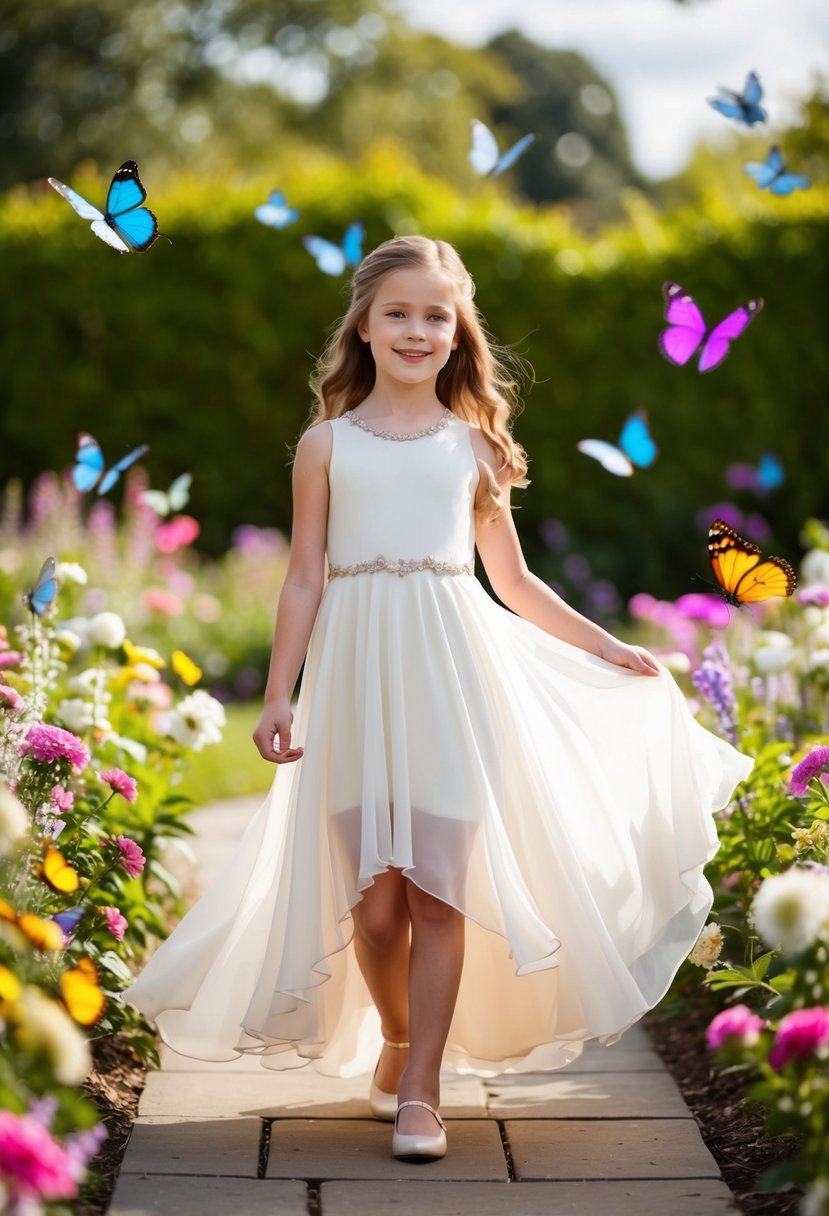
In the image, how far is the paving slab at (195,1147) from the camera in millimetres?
2555

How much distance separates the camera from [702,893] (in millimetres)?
2797

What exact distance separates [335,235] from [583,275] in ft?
5.64

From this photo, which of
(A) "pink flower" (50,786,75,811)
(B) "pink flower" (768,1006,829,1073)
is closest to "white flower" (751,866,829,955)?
(B) "pink flower" (768,1006,829,1073)

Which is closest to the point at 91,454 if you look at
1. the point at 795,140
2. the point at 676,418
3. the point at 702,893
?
the point at 702,893

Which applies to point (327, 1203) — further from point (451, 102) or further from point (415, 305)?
point (451, 102)

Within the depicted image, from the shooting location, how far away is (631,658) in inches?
119

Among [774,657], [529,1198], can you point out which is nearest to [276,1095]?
[529,1198]

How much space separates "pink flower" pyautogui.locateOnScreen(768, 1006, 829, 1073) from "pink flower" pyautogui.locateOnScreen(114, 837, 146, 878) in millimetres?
1290

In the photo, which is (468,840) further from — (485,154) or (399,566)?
(485,154)

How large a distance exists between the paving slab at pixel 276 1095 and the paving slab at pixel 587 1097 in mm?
64

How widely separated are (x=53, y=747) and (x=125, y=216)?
1029 mm

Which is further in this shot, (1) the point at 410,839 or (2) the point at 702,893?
(2) the point at 702,893

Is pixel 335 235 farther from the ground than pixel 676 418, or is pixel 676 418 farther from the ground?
pixel 335 235

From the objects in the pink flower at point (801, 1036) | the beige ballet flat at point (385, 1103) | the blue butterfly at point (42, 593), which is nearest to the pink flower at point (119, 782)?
the blue butterfly at point (42, 593)
